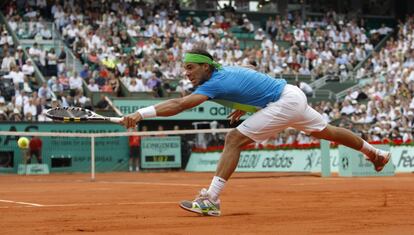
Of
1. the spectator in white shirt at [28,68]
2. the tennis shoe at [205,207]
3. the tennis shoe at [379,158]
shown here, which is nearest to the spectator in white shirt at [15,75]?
the spectator in white shirt at [28,68]

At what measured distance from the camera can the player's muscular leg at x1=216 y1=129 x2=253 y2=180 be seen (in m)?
9.33

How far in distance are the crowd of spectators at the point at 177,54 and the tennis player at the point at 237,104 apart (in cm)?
1851

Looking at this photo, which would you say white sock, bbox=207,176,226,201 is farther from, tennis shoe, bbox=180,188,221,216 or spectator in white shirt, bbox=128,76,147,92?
spectator in white shirt, bbox=128,76,147,92

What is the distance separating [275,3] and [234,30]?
17.4 feet

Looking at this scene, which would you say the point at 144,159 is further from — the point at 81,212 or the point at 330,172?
the point at 81,212

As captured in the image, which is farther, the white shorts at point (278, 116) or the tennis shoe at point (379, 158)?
the tennis shoe at point (379, 158)

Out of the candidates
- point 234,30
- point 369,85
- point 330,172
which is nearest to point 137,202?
point 330,172

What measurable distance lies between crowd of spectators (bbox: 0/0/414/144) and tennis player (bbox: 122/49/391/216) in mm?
18506

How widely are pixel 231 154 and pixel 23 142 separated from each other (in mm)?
19686

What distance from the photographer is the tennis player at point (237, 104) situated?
9.01 m

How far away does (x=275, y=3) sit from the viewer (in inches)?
1740

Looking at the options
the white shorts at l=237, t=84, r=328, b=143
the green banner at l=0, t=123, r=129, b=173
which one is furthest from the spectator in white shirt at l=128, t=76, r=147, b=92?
Result: the white shorts at l=237, t=84, r=328, b=143

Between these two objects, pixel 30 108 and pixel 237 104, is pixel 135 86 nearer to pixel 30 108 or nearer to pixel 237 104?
pixel 30 108

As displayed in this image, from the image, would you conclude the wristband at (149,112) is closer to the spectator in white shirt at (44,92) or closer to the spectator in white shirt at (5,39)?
the spectator in white shirt at (44,92)
